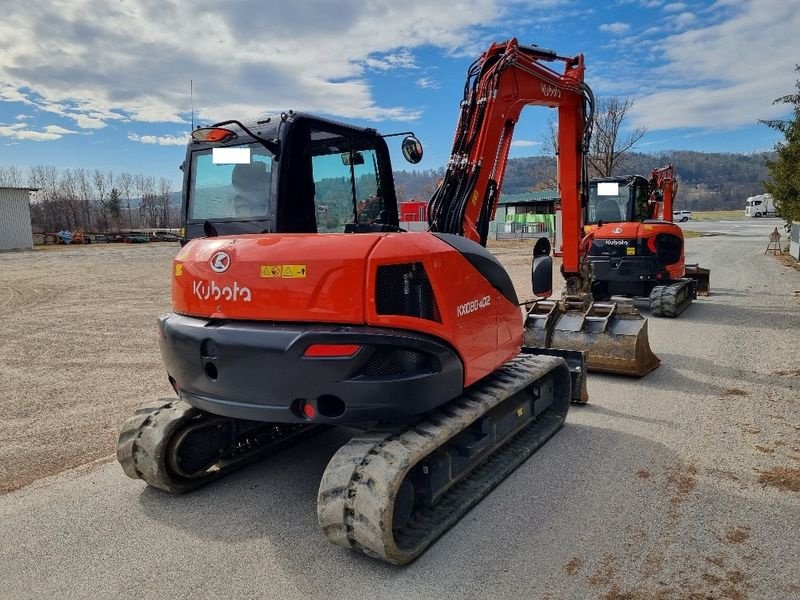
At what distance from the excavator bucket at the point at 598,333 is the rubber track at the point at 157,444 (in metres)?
4.26

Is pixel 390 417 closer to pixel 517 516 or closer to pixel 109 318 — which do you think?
pixel 517 516

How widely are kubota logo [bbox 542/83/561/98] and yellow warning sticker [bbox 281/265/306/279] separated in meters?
4.79

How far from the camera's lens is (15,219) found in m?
37.0

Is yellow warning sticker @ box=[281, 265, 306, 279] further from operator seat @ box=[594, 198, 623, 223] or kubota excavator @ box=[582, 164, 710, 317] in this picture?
operator seat @ box=[594, 198, 623, 223]

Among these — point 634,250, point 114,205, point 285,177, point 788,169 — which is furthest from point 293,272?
point 114,205

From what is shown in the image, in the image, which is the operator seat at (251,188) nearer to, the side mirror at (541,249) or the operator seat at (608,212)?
the side mirror at (541,249)

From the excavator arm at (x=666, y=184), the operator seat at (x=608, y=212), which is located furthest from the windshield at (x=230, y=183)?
the excavator arm at (x=666, y=184)

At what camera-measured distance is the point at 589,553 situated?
3285mm

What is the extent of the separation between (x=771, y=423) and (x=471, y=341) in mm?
3210

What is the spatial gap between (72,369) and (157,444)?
4.58 meters

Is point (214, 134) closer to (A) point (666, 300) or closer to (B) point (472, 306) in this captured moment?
(B) point (472, 306)

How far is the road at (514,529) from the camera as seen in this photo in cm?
307

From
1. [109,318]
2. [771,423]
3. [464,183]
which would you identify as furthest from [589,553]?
[109,318]

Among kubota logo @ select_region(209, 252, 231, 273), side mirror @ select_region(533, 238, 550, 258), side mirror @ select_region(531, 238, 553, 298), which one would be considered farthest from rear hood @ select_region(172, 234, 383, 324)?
side mirror @ select_region(533, 238, 550, 258)
